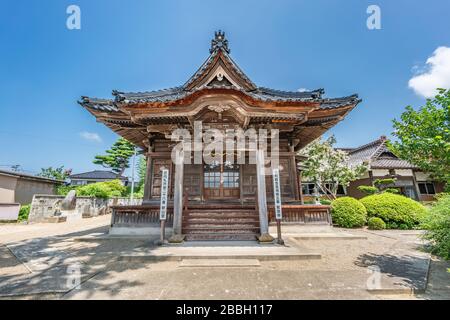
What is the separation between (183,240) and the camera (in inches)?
257

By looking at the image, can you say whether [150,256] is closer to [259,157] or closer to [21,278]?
[21,278]

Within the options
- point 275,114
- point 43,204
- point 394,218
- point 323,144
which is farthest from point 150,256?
point 323,144

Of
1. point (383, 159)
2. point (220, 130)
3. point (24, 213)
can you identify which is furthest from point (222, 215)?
point (383, 159)

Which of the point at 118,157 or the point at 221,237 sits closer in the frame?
the point at 221,237

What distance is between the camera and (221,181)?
386 inches

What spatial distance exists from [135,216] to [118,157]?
38532 millimetres

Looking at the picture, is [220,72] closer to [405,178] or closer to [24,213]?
[24,213]

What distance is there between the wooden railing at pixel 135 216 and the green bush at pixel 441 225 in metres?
8.12

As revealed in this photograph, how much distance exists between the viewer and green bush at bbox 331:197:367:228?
9648 millimetres

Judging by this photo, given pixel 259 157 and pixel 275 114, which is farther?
pixel 259 157

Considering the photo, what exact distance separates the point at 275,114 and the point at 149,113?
4.39 meters

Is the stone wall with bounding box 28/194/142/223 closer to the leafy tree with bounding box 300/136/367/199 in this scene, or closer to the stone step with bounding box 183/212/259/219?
the stone step with bounding box 183/212/259/219

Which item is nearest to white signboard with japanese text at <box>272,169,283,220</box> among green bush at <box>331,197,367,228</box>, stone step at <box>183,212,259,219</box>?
stone step at <box>183,212,259,219</box>

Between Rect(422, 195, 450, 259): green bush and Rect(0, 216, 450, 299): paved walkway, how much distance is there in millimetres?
440
